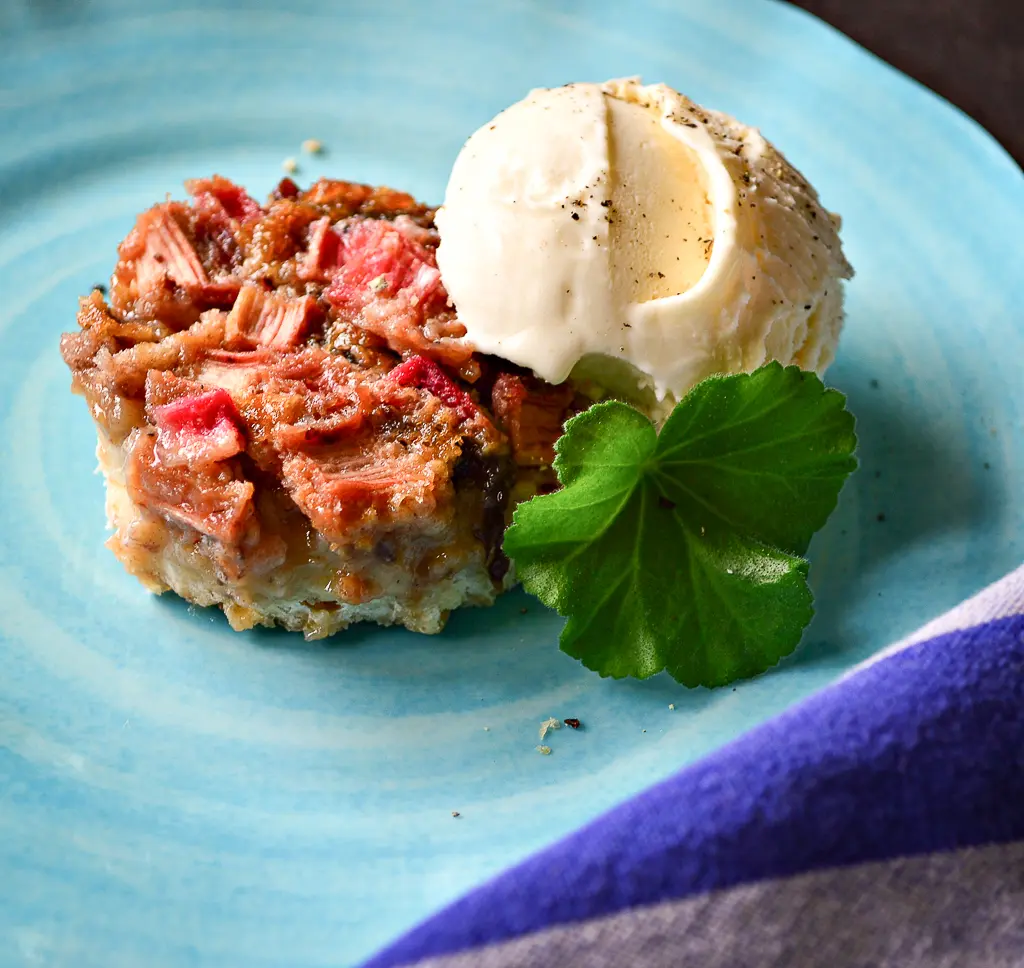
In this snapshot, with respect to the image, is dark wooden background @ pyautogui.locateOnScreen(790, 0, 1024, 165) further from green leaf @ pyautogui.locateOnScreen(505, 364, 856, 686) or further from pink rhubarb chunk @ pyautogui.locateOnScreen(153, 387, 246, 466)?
pink rhubarb chunk @ pyautogui.locateOnScreen(153, 387, 246, 466)

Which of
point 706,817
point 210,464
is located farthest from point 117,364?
point 706,817

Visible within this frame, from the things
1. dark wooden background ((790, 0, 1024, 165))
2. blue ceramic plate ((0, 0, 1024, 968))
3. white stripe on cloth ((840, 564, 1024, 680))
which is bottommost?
blue ceramic plate ((0, 0, 1024, 968))

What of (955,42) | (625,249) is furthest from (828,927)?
(955,42)

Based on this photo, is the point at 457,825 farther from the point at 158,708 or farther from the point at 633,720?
the point at 158,708

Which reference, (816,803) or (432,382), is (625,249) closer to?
(432,382)

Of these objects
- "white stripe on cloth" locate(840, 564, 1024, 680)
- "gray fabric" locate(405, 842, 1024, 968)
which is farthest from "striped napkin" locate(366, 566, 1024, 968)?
"white stripe on cloth" locate(840, 564, 1024, 680)
